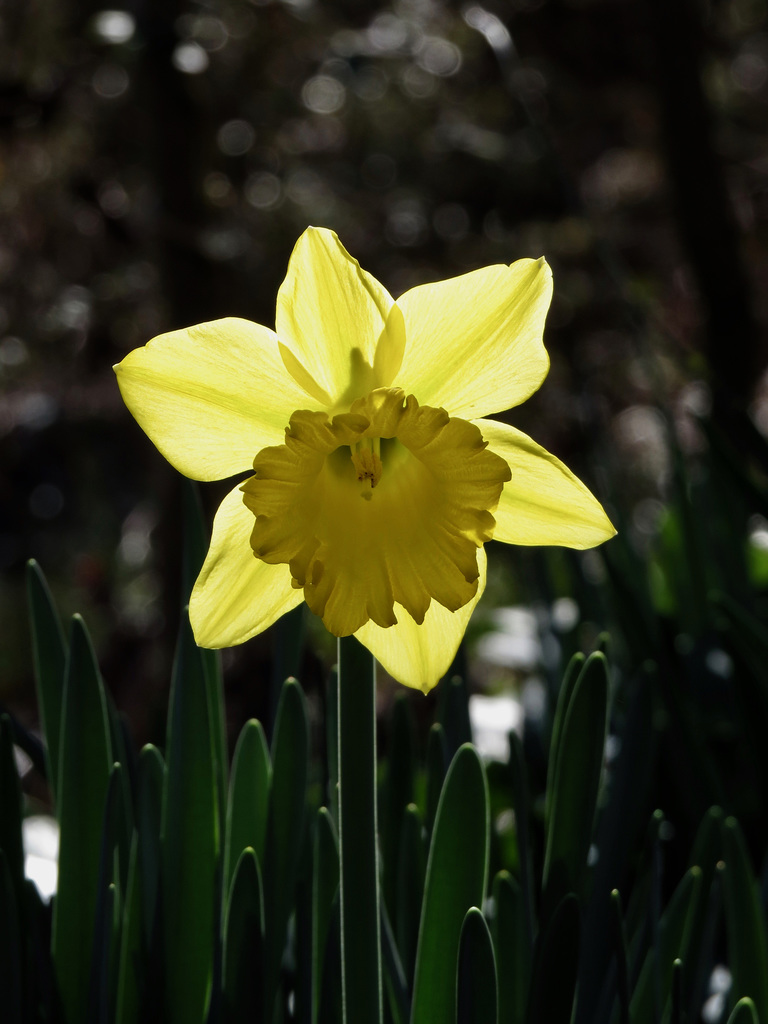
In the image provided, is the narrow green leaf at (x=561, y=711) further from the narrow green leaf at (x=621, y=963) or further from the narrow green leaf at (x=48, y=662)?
the narrow green leaf at (x=48, y=662)

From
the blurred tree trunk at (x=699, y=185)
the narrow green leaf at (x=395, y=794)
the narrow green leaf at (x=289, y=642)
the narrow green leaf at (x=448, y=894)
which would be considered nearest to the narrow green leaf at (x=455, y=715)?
the narrow green leaf at (x=395, y=794)

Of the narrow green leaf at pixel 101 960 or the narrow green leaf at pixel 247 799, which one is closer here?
the narrow green leaf at pixel 101 960

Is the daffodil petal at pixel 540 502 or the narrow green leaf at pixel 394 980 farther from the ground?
the daffodil petal at pixel 540 502

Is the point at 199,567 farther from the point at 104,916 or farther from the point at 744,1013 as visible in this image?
the point at 744,1013

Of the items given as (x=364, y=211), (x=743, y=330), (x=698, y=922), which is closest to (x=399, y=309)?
(x=698, y=922)

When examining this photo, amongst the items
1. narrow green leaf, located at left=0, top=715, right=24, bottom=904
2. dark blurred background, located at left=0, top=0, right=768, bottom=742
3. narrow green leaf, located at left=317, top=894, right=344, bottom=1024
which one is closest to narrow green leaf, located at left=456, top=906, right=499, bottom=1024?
narrow green leaf, located at left=317, top=894, right=344, bottom=1024

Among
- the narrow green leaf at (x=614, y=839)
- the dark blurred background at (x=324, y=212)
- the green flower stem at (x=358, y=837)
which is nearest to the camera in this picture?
the green flower stem at (x=358, y=837)

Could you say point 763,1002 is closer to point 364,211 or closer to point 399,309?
point 399,309

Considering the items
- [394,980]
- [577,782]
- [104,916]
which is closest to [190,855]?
[104,916]
